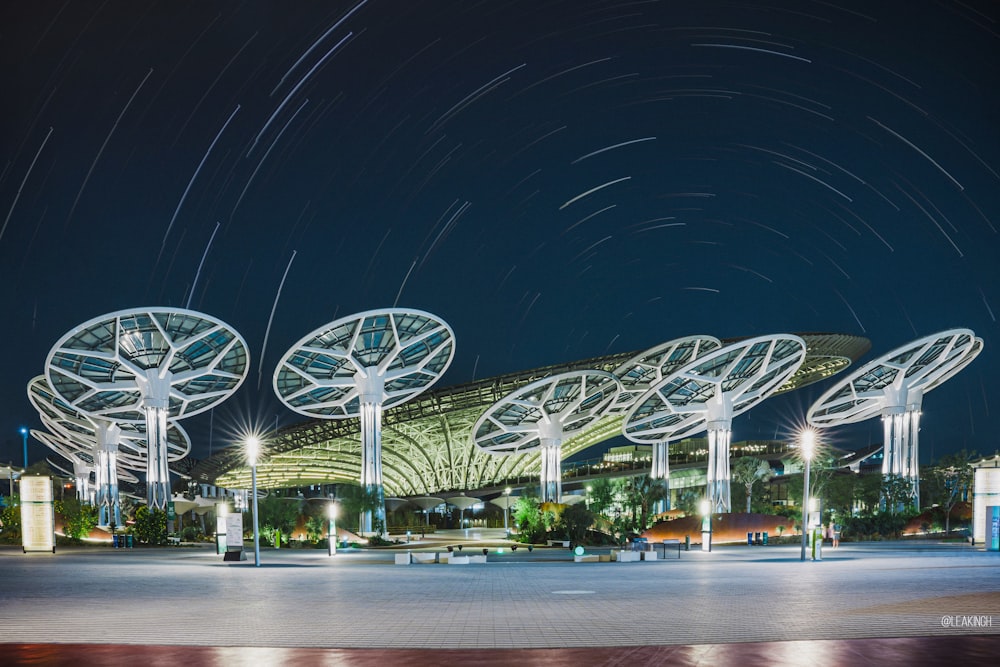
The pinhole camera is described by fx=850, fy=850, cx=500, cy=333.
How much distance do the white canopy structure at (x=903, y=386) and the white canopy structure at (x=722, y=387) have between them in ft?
15.1

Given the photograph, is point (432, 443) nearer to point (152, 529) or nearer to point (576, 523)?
point (576, 523)

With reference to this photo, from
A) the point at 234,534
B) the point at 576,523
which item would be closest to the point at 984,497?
the point at 576,523

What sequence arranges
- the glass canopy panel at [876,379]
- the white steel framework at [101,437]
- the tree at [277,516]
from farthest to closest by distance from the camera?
1. the white steel framework at [101,437]
2. the glass canopy panel at [876,379]
3. the tree at [277,516]

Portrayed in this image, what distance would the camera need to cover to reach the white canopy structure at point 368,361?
163 feet

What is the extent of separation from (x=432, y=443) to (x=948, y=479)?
53.0 m

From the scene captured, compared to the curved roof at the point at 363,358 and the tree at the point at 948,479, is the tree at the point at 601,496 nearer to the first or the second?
the curved roof at the point at 363,358

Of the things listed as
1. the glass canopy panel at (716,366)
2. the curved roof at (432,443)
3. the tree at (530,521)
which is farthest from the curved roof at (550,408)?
the tree at (530,521)

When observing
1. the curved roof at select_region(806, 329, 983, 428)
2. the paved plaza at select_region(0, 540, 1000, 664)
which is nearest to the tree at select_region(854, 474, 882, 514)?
the curved roof at select_region(806, 329, 983, 428)

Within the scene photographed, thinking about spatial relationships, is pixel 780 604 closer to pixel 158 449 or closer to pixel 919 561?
pixel 919 561

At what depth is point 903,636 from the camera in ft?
35.3

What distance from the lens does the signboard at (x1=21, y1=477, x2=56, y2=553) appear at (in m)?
36.6

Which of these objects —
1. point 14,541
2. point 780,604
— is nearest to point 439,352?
point 14,541

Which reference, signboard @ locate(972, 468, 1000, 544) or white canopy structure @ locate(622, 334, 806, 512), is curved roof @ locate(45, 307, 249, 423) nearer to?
white canopy structure @ locate(622, 334, 806, 512)

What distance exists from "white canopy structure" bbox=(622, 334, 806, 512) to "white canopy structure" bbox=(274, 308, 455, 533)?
56.4 feet
